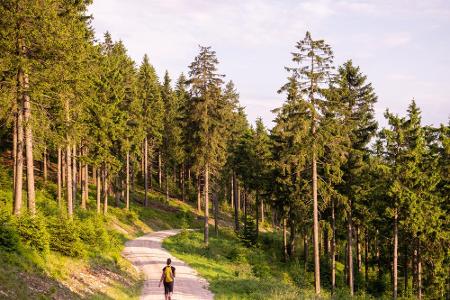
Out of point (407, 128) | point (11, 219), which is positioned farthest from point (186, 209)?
point (11, 219)

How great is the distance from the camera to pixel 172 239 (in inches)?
1417

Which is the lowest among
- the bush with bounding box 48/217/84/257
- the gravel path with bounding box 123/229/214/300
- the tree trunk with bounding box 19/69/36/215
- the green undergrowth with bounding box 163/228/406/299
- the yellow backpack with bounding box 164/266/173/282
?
the green undergrowth with bounding box 163/228/406/299

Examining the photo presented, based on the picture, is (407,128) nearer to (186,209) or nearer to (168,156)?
(186,209)

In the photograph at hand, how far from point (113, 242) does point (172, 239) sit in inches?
397

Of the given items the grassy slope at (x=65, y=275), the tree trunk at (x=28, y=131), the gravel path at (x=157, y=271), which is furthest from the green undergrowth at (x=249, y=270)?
the tree trunk at (x=28, y=131)

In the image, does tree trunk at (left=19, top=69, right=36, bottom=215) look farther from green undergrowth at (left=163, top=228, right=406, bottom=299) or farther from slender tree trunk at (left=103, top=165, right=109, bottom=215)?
slender tree trunk at (left=103, top=165, right=109, bottom=215)

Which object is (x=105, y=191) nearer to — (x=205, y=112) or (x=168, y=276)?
(x=205, y=112)

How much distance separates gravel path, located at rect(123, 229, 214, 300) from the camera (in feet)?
59.9

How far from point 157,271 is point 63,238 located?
7.21 meters

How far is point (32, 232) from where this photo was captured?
15.4 meters

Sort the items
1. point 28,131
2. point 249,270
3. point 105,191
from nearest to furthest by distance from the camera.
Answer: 1. point 28,131
2. point 249,270
3. point 105,191

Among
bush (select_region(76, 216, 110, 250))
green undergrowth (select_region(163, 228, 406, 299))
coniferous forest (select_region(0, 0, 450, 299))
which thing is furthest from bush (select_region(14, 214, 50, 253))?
green undergrowth (select_region(163, 228, 406, 299))

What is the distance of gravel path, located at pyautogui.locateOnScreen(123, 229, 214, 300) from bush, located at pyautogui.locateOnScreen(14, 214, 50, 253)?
4.62 m

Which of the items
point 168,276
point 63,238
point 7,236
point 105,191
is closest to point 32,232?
point 7,236
